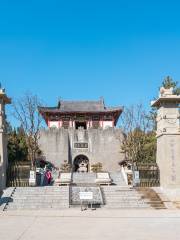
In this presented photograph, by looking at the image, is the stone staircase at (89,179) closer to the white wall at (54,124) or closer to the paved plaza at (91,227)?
the paved plaza at (91,227)

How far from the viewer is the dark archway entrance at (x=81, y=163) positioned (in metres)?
41.8

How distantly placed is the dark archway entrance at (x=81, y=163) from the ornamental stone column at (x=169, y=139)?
807 inches

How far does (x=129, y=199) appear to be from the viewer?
743 inches

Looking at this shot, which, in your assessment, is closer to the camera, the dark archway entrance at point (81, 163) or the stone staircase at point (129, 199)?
the stone staircase at point (129, 199)

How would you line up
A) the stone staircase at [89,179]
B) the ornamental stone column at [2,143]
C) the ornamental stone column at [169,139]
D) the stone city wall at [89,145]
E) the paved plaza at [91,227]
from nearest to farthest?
1. the paved plaza at [91,227]
2. the ornamental stone column at [169,139]
3. the ornamental stone column at [2,143]
4. the stone staircase at [89,179]
5. the stone city wall at [89,145]

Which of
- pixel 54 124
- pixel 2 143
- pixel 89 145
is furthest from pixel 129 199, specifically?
pixel 54 124

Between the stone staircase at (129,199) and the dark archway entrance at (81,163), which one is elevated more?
the dark archway entrance at (81,163)

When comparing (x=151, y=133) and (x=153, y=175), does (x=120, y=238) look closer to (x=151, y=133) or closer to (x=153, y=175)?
(x=153, y=175)

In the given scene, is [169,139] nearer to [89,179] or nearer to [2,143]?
[2,143]

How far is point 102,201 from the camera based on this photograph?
18.5 meters

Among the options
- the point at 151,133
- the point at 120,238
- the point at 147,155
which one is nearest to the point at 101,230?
the point at 120,238

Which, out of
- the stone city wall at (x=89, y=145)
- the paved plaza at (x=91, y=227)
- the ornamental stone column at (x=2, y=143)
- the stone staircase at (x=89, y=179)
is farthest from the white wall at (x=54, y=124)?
the paved plaza at (x=91, y=227)

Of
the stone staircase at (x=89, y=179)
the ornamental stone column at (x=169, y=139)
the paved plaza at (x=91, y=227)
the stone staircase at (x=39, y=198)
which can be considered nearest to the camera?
the paved plaza at (x=91, y=227)

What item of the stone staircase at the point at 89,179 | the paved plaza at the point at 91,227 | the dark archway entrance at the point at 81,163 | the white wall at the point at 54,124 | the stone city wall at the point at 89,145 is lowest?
the paved plaza at the point at 91,227
